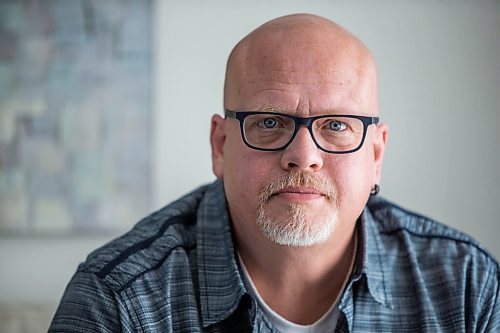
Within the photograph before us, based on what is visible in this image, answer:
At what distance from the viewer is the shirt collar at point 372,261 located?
159 cm

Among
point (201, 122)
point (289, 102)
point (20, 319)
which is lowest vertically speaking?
point (20, 319)

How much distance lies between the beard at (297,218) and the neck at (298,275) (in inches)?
→ 3.1

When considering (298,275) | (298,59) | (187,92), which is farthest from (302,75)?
(187,92)

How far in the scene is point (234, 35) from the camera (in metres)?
2.72

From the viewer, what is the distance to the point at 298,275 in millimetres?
1587

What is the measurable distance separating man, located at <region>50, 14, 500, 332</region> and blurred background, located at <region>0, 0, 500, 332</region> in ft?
3.44

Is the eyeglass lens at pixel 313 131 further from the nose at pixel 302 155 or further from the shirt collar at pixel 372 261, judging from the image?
the shirt collar at pixel 372 261

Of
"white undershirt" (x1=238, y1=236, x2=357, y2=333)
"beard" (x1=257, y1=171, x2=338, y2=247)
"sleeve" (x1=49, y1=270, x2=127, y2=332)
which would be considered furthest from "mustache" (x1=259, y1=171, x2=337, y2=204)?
"sleeve" (x1=49, y1=270, x2=127, y2=332)

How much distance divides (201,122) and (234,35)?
12.2 inches

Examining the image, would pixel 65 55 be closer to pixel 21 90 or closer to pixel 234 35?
pixel 21 90

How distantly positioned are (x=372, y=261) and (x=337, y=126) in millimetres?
322

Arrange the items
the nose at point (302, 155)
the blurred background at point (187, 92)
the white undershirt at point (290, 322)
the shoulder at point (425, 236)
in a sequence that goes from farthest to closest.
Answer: the blurred background at point (187, 92), the shoulder at point (425, 236), the white undershirt at point (290, 322), the nose at point (302, 155)

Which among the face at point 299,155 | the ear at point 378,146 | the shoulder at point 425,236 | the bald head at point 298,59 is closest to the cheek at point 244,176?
the face at point 299,155

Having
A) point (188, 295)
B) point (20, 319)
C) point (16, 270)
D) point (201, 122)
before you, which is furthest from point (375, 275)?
point (16, 270)
